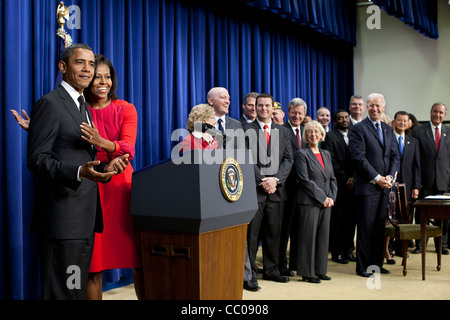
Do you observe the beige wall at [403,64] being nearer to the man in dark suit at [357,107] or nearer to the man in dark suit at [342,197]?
the man in dark suit at [357,107]

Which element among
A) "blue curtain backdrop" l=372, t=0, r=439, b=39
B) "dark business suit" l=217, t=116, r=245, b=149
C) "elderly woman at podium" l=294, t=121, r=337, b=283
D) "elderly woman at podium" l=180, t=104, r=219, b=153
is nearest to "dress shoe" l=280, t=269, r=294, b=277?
"elderly woman at podium" l=294, t=121, r=337, b=283

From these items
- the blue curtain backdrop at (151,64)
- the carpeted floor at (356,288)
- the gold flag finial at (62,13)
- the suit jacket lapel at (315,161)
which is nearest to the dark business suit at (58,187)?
the blue curtain backdrop at (151,64)

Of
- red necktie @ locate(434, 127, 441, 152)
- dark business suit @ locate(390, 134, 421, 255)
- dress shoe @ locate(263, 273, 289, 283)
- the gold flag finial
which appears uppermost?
the gold flag finial

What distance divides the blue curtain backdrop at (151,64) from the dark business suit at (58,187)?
1360 mm

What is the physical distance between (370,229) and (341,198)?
931 millimetres

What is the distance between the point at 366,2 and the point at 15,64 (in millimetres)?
7175

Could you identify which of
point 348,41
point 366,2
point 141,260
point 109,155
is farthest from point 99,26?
point 366,2

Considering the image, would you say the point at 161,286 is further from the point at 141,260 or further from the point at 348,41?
the point at 348,41

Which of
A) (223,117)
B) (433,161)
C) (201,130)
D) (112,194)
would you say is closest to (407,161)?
(433,161)

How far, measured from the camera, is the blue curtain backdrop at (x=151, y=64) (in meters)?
3.27

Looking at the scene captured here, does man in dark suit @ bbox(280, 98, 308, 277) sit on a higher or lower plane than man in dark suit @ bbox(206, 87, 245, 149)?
lower

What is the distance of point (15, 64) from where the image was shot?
3266mm

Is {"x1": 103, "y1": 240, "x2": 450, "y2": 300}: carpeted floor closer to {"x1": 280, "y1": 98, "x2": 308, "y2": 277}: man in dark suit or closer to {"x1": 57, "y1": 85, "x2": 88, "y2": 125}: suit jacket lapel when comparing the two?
{"x1": 280, "y1": 98, "x2": 308, "y2": 277}: man in dark suit

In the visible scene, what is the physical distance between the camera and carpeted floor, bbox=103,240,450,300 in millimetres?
3949
